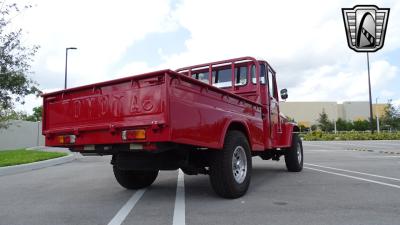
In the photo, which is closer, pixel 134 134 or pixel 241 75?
pixel 134 134

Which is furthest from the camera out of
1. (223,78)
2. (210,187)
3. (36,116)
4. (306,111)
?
(306,111)

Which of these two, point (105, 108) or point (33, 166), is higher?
point (105, 108)

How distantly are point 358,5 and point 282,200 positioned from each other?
673 cm

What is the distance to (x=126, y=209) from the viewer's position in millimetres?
6188

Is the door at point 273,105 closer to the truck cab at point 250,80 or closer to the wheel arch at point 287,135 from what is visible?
the truck cab at point 250,80

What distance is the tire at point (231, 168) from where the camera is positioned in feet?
21.6

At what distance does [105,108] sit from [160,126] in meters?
1.15

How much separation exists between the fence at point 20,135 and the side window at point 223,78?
19.9 metres

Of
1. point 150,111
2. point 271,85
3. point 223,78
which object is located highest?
point 223,78

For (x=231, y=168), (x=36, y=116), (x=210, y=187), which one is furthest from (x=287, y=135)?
(x=36, y=116)

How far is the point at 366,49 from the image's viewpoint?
1121cm

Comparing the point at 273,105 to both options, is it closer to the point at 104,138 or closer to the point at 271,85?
the point at 271,85

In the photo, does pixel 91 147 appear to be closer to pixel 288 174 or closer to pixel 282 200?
pixel 282 200

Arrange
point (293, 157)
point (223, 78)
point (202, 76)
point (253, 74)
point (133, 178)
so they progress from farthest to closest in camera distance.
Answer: point (293, 157) < point (202, 76) < point (223, 78) < point (253, 74) < point (133, 178)
